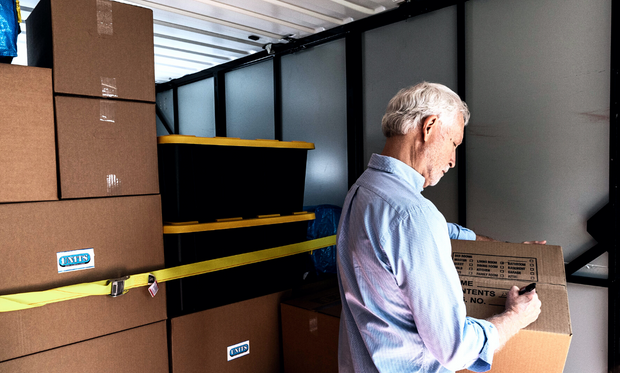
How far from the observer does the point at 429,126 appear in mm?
1421

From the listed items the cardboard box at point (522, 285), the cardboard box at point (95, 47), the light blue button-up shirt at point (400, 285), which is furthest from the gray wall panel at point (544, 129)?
the cardboard box at point (95, 47)

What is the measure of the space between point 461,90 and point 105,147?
2152 mm

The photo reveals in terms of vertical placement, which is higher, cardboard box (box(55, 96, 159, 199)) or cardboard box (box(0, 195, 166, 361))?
cardboard box (box(55, 96, 159, 199))

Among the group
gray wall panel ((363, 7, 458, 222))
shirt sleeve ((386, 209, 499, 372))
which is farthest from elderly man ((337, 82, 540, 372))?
gray wall panel ((363, 7, 458, 222))

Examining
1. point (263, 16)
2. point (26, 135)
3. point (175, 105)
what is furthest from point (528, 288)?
point (175, 105)

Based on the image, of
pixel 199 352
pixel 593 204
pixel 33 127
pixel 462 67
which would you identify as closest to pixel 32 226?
pixel 33 127

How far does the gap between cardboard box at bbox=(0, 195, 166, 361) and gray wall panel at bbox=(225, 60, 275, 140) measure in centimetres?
231

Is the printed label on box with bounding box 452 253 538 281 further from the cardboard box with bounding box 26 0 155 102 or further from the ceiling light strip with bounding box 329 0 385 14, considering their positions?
the ceiling light strip with bounding box 329 0 385 14

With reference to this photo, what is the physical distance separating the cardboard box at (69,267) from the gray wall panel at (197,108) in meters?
2.99

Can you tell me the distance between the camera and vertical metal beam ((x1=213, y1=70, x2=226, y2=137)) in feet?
15.4

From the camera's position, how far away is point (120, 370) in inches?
80.9

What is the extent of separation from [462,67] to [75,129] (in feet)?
7.47

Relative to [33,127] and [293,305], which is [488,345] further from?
[33,127]

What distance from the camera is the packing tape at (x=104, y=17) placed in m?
1.94
